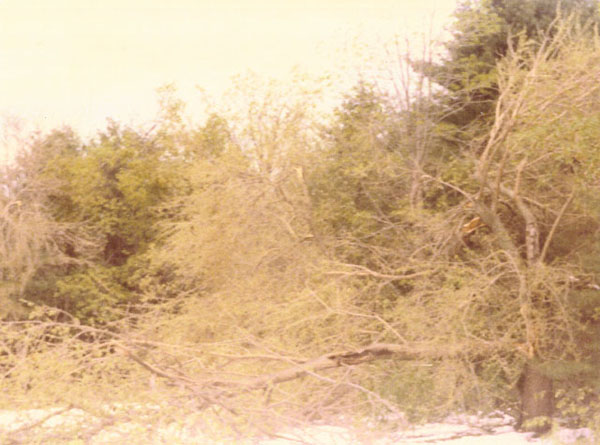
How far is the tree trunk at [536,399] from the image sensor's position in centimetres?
1184

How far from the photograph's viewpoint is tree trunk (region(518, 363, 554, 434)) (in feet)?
38.9

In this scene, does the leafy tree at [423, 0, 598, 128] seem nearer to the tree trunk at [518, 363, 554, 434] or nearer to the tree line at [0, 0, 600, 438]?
the tree line at [0, 0, 600, 438]

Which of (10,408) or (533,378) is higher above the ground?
(10,408)

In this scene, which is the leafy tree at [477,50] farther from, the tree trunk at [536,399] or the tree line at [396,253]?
the tree trunk at [536,399]

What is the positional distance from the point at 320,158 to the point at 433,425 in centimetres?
487

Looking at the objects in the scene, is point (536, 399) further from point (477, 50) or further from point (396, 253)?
point (477, 50)

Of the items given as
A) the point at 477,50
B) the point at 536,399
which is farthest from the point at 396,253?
the point at 477,50

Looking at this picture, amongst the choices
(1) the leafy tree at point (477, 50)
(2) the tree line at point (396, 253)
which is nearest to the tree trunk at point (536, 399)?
(2) the tree line at point (396, 253)

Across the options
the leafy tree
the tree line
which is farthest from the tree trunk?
the leafy tree

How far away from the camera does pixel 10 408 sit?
9.03 m

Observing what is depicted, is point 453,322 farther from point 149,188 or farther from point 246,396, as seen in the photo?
point 149,188

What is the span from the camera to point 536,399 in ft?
39.2

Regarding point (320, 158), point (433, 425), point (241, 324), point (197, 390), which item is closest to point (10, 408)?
point (197, 390)

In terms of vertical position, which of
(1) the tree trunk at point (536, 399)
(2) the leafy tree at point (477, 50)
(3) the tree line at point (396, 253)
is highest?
(2) the leafy tree at point (477, 50)
